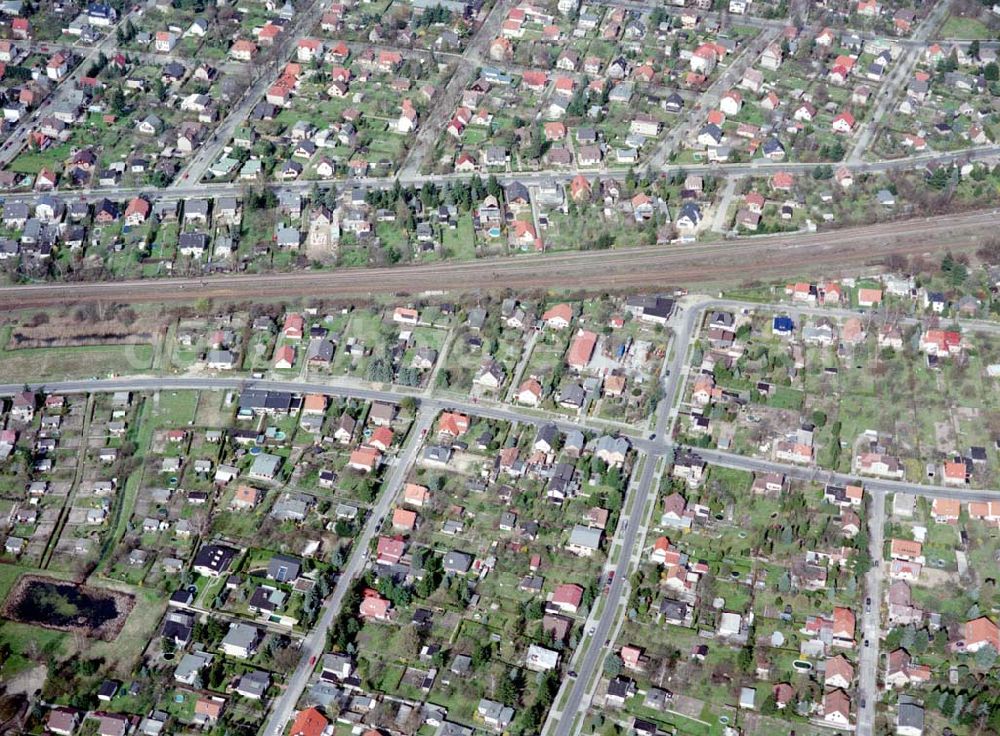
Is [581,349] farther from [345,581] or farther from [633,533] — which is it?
[345,581]

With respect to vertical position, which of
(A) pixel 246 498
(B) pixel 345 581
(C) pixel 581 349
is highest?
(C) pixel 581 349

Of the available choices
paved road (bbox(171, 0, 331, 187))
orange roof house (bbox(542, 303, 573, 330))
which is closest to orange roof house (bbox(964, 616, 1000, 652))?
orange roof house (bbox(542, 303, 573, 330))

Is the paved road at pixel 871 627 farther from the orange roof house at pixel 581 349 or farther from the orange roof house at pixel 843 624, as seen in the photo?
the orange roof house at pixel 581 349

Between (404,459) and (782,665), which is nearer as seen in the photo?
(782,665)

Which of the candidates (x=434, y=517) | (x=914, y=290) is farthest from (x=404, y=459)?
(x=914, y=290)

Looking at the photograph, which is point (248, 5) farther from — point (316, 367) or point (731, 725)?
point (731, 725)

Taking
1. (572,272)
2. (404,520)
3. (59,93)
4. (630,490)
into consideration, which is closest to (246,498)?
(404,520)

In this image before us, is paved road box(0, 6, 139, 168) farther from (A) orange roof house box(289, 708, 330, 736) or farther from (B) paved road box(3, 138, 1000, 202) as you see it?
(A) orange roof house box(289, 708, 330, 736)

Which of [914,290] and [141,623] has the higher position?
[914,290]
